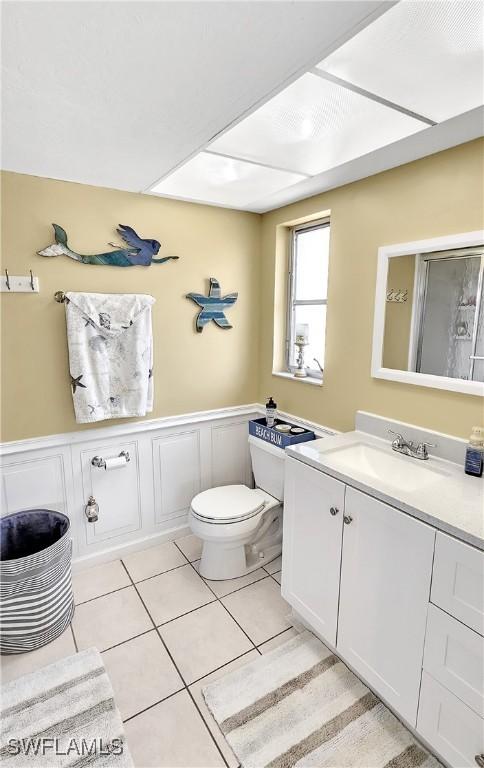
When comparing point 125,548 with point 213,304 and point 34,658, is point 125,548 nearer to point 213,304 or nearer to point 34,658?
point 34,658

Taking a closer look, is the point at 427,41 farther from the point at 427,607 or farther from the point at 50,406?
the point at 50,406

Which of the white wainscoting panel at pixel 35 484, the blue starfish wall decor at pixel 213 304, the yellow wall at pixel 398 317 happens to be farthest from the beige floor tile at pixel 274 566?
the blue starfish wall decor at pixel 213 304

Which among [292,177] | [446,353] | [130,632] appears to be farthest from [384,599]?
[292,177]

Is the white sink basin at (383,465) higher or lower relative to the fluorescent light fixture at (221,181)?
lower

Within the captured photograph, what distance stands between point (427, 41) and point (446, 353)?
1076 millimetres

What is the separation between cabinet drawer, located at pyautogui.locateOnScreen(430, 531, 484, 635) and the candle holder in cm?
141

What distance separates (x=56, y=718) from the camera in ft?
4.80

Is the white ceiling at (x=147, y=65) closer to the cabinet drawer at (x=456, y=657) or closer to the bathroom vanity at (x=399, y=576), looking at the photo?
the bathroom vanity at (x=399, y=576)

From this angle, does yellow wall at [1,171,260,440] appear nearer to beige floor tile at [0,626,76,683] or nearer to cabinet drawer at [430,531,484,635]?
beige floor tile at [0,626,76,683]

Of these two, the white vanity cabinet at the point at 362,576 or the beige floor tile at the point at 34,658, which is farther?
the beige floor tile at the point at 34,658

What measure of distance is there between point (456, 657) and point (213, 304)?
2073 millimetres

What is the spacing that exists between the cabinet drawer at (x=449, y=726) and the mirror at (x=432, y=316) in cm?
104

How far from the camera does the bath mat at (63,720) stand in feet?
4.38

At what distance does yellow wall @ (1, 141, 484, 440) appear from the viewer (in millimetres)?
1704
